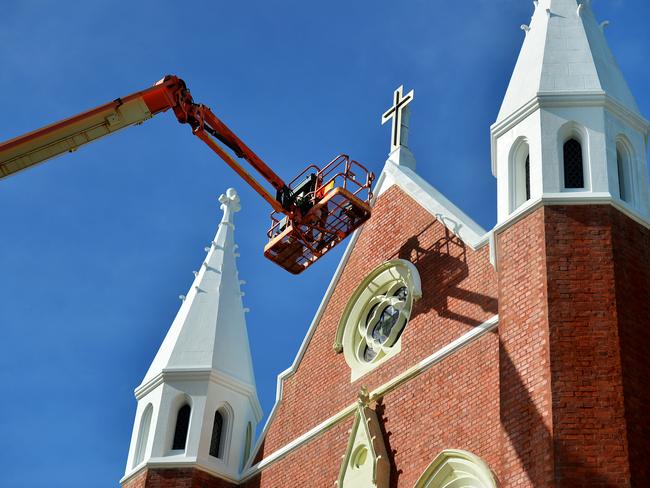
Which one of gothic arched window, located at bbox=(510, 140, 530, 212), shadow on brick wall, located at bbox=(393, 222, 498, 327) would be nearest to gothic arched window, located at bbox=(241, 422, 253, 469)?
shadow on brick wall, located at bbox=(393, 222, 498, 327)

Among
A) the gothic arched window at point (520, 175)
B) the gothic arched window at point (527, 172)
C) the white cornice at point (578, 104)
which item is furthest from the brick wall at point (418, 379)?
the white cornice at point (578, 104)

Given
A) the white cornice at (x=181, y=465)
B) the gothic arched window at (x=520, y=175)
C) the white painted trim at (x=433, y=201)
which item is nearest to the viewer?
the gothic arched window at (x=520, y=175)

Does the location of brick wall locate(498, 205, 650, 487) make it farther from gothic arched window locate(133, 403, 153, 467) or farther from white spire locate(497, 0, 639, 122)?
gothic arched window locate(133, 403, 153, 467)

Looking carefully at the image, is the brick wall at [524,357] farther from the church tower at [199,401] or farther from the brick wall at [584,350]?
the church tower at [199,401]

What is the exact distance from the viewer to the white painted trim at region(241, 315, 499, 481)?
20766mm

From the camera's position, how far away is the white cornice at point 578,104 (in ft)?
69.3

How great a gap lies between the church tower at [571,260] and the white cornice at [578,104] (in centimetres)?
2

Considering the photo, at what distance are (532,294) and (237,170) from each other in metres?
11.9

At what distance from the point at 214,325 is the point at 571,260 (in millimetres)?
10207

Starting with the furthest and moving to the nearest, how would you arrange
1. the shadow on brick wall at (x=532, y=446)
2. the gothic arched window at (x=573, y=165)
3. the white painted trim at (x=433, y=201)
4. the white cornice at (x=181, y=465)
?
the white cornice at (x=181, y=465) → the white painted trim at (x=433, y=201) → the gothic arched window at (x=573, y=165) → the shadow on brick wall at (x=532, y=446)

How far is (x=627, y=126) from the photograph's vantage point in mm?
21438

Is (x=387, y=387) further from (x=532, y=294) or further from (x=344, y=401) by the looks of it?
(x=532, y=294)

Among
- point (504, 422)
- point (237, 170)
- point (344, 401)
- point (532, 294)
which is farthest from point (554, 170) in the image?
point (237, 170)

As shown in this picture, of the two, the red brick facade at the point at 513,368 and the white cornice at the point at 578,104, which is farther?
the white cornice at the point at 578,104
